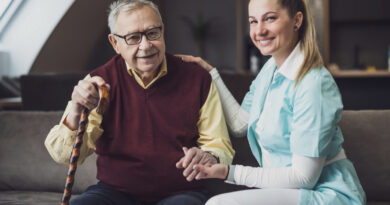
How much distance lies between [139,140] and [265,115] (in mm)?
531

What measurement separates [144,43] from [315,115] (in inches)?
28.0

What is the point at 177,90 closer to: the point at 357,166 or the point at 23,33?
the point at 357,166

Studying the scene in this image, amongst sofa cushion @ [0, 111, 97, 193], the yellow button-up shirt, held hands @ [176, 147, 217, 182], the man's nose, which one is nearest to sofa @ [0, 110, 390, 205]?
sofa cushion @ [0, 111, 97, 193]

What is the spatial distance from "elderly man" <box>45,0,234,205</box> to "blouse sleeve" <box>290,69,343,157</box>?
449 millimetres

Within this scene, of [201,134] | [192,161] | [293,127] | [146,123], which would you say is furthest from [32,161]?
[293,127]

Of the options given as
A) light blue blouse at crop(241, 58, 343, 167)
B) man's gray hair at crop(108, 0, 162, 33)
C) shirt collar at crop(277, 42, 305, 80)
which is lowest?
light blue blouse at crop(241, 58, 343, 167)

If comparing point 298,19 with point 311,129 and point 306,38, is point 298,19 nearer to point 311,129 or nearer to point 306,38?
point 306,38

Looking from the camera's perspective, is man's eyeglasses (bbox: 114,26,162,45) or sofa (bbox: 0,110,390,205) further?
sofa (bbox: 0,110,390,205)

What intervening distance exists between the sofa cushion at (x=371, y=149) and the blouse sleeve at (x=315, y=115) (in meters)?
0.69

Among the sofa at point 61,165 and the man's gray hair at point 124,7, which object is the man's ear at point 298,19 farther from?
the sofa at point 61,165

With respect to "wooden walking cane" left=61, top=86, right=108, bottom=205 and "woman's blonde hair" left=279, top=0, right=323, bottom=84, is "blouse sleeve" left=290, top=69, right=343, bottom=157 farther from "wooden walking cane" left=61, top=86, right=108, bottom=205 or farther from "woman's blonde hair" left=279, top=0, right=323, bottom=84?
"wooden walking cane" left=61, top=86, right=108, bottom=205

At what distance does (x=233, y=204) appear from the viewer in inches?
51.9

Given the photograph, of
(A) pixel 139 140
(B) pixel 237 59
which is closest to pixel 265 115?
(A) pixel 139 140

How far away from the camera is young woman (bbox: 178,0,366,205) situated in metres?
1.32
